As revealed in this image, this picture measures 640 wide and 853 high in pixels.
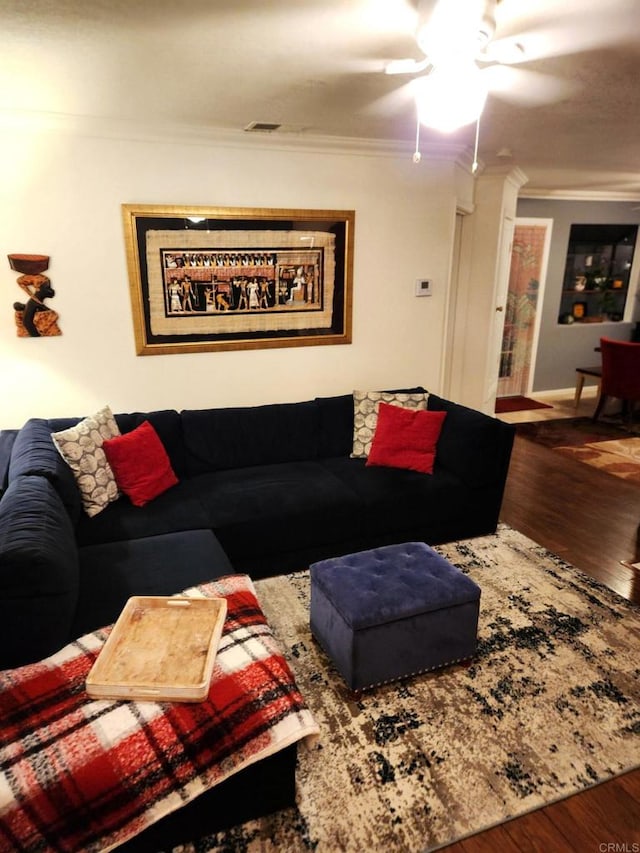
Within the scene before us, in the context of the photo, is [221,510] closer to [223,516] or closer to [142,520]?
[223,516]

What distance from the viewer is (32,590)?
1682 millimetres

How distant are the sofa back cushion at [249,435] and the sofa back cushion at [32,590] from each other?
4.64 feet

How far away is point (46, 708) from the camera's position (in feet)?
4.96

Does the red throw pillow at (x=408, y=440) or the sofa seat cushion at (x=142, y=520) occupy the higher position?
the red throw pillow at (x=408, y=440)

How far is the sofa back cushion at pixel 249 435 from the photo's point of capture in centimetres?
334

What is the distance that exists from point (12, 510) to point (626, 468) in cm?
462

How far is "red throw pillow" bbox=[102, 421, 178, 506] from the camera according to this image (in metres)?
2.86

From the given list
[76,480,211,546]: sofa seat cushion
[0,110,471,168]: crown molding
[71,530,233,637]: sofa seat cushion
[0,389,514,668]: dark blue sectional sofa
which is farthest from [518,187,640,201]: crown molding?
[71,530,233,637]: sofa seat cushion

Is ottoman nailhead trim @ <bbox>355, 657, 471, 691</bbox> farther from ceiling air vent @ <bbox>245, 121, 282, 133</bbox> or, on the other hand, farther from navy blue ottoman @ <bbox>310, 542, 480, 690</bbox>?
ceiling air vent @ <bbox>245, 121, 282, 133</bbox>

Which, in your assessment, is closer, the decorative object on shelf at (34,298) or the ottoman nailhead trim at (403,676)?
the ottoman nailhead trim at (403,676)

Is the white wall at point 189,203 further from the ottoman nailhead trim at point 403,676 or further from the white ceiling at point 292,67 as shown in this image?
the ottoman nailhead trim at point 403,676

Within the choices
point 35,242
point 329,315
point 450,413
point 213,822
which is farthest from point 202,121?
point 213,822

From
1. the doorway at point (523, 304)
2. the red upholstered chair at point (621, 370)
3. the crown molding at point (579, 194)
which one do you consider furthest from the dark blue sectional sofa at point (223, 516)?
the crown molding at point (579, 194)

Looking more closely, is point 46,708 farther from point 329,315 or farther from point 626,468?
point 626,468
